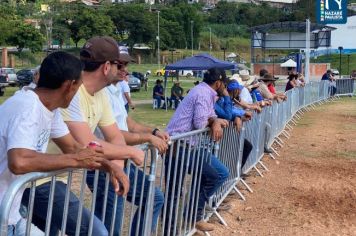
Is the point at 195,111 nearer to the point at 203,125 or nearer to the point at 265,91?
the point at 203,125

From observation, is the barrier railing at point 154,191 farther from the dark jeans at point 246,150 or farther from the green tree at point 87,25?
the green tree at point 87,25

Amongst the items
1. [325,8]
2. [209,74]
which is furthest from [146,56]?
[209,74]

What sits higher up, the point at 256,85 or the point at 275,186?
the point at 256,85

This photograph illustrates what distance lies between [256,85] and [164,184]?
7.59 metres

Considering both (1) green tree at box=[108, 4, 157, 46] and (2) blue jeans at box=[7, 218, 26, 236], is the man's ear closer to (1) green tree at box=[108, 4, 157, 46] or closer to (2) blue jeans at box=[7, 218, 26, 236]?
(2) blue jeans at box=[7, 218, 26, 236]

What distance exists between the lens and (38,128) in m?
3.41

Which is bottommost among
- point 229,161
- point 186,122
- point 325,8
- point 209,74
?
point 229,161

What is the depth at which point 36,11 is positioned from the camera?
97625mm

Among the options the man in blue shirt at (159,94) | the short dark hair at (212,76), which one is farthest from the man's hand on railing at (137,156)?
the man in blue shirt at (159,94)

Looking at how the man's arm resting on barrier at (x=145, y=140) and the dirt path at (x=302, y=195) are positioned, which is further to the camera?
the dirt path at (x=302, y=195)

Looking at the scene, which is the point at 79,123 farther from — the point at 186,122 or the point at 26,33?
the point at 26,33

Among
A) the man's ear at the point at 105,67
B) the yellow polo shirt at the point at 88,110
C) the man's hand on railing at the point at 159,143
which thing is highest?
the man's ear at the point at 105,67

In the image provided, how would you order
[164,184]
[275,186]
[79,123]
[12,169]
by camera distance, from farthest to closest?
[275,186] < [164,184] < [79,123] < [12,169]

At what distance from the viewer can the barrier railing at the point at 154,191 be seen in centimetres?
353
